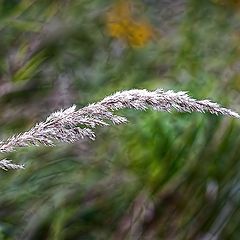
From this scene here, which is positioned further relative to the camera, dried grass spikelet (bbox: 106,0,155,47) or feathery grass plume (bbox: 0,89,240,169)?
dried grass spikelet (bbox: 106,0,155,47)

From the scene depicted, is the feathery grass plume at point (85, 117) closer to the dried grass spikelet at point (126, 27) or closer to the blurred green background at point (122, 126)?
the blurred green background at point (122, 126)

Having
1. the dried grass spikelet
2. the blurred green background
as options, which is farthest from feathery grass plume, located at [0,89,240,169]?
the dried grass spikelet

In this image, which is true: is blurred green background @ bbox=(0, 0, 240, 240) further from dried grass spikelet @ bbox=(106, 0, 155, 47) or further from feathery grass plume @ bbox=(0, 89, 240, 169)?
feathery grass plume @ bbox=(0, 89, 240, 169)

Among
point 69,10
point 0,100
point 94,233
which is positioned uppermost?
point 69,10

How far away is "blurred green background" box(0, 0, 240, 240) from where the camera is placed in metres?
1.35

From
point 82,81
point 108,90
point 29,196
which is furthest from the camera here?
point 82,81

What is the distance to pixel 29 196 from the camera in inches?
52.1

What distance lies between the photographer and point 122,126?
147 cm

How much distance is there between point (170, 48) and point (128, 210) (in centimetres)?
53

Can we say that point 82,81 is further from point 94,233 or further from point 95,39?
point 94,233

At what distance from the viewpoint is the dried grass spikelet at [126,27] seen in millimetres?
1716

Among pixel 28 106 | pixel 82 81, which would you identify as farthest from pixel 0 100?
pixel 82 81

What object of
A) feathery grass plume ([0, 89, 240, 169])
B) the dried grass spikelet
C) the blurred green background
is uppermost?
feathery grass plume ([0, 89, 240, 169])

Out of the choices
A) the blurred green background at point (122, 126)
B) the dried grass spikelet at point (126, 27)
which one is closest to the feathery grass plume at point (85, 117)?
the blurred green background at point (122, 126)
